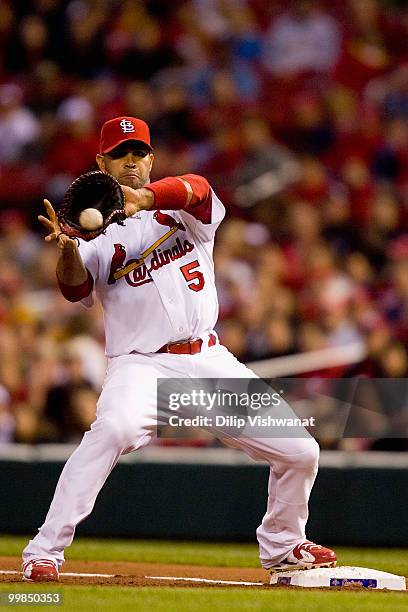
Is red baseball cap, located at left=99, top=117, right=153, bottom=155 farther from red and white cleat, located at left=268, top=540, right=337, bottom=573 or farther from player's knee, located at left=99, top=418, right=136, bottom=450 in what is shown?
red and white cleat, located at left=268, top=540, right=337, bottom=573

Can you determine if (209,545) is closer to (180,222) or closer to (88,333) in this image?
(88,333)

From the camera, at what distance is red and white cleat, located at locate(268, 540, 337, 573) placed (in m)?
5.60

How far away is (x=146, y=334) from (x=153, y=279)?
0.23 metres

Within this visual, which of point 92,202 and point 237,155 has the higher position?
point 237,155

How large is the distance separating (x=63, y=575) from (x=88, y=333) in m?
4.27

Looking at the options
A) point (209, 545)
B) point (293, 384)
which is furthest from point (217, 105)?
point (209, 545)

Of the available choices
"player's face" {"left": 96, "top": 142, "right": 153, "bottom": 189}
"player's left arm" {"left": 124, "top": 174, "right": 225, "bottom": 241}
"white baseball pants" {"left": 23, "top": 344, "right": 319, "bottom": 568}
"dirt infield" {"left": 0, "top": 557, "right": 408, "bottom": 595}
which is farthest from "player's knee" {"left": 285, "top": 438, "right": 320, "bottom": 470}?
"player's face" {"left": 96, "top": 142, "right": 153, "bottom": 189}

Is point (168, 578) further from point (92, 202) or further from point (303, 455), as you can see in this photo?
point (92, 202)

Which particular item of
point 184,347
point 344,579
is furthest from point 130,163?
point 344,579

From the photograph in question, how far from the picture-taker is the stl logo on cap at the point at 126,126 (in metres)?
5.68

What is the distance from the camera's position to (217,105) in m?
12.8

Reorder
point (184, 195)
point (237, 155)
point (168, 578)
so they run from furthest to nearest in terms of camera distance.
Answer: point (237, 155) → point (168, 578) → point (184, 195)

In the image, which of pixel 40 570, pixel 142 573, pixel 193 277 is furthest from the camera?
pixel 142 573

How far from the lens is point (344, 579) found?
5.50 m
